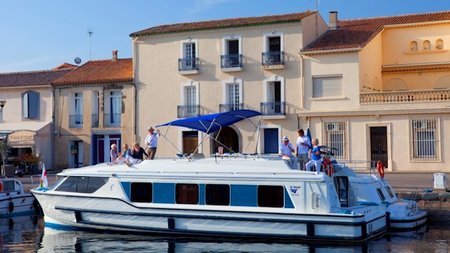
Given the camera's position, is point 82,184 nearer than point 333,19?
Yes

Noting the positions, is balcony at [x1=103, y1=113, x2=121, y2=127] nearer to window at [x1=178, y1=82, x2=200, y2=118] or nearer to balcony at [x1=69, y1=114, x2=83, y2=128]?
balcony at [x1=69, y1=114, x2=83, y2=128]

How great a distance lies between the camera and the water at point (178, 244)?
17.2 m

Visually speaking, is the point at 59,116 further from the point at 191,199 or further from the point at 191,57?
the point at 191,199

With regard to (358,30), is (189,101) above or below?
below

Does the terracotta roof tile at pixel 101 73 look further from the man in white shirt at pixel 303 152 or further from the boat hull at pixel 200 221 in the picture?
the man in white shirt at pixel 303 152

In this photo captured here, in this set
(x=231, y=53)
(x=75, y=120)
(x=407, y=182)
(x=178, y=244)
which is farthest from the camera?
(x=75, y=120)

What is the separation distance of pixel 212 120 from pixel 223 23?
17455 millimetres

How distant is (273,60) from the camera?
118ft

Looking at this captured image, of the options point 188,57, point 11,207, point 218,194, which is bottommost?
point 11,207

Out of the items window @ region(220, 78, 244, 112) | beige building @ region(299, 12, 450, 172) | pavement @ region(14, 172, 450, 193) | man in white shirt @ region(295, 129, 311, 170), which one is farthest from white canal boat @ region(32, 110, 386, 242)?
window @ region(220, 78, 244, 112)

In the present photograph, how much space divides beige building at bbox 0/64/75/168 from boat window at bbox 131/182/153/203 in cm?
2152

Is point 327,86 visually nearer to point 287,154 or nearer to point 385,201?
point 385,201

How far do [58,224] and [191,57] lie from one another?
62.1ft

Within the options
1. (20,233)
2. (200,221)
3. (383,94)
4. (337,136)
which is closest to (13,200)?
(20,233)
